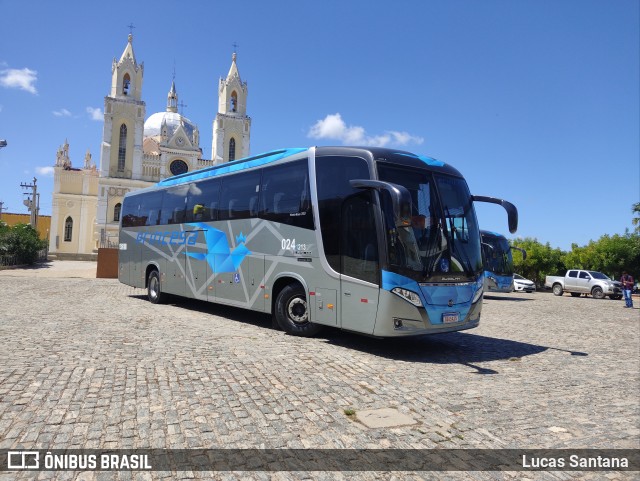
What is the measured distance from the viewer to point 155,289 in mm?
14547

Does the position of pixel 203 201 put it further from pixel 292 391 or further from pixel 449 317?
pixel 292 391

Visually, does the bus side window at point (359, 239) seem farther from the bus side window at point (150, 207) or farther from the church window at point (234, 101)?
the church window at point (234, 101)

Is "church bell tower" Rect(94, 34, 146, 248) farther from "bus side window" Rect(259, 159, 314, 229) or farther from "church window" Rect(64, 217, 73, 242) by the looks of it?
"bus side window" Rect(259, 159, 314, 229)

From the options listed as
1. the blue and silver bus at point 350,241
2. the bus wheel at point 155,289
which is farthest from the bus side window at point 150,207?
the blue and silver bus at point 350,241

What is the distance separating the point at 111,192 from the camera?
61875mm

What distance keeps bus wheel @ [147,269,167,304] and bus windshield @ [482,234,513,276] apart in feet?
54.2

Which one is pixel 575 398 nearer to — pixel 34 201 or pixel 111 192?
pixel 111 192

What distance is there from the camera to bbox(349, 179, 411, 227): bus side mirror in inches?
257

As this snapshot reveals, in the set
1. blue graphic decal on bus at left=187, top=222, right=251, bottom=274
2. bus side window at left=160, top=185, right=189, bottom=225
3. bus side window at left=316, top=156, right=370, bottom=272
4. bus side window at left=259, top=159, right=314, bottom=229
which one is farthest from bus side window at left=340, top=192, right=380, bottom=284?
bus side window at left=160, top=185, right=189, bottom=225

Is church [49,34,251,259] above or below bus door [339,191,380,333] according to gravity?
above

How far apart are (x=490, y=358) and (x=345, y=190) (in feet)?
12.3

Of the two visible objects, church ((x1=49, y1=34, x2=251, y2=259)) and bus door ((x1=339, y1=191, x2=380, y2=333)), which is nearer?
bus door ((x1=339, y1=191, x2=380, y2=333))

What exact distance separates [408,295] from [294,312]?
2.77 metres

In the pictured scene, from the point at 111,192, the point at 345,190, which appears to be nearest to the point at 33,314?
the point at 345,190
